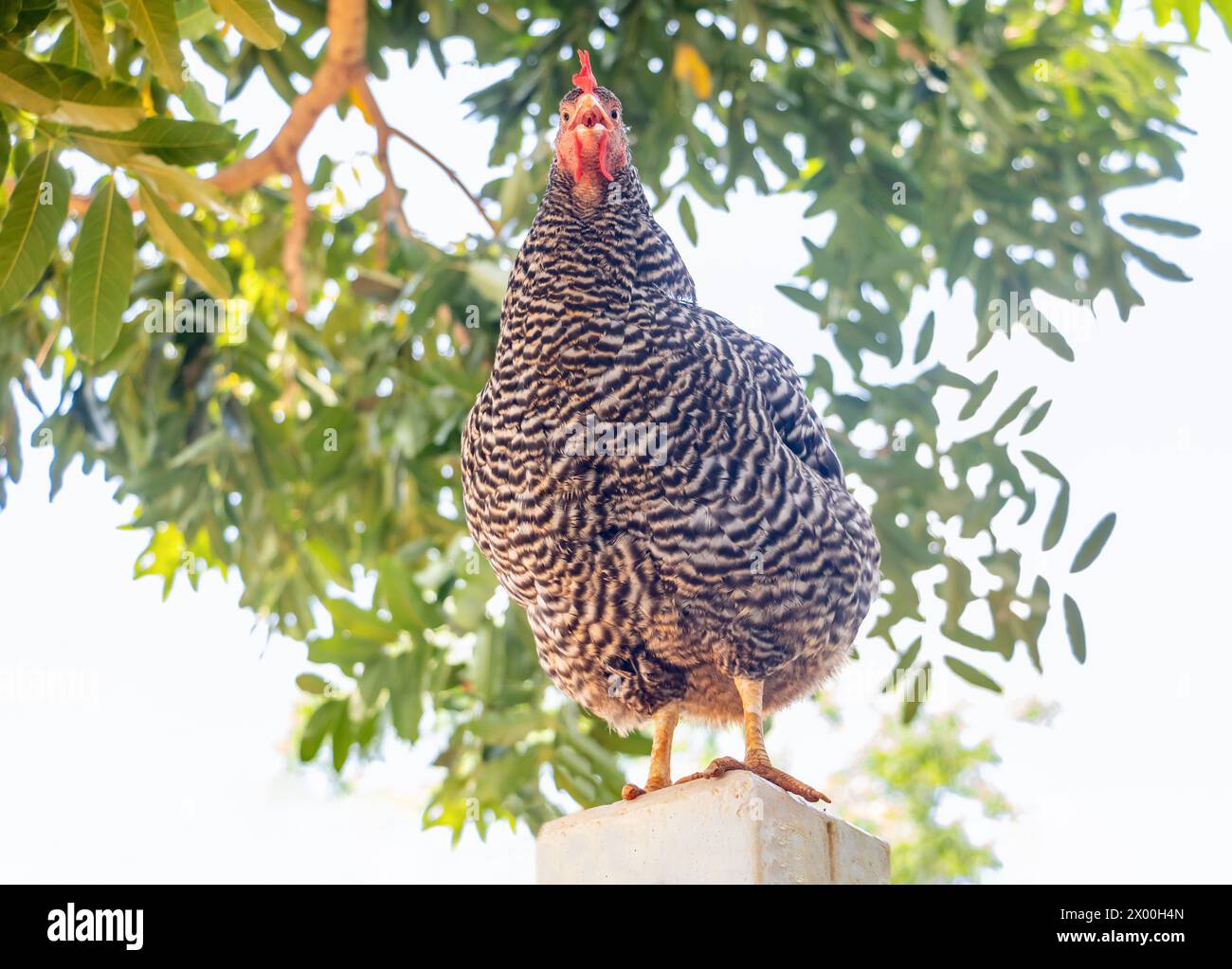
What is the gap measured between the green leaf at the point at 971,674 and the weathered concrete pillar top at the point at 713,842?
147cm

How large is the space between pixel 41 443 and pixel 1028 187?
11.4ft

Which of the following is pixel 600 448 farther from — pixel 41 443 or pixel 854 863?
pixel 41 443

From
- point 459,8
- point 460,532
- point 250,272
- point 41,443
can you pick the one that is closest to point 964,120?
point 459,8

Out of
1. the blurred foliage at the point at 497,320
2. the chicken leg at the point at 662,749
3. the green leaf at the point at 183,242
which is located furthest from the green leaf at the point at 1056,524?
the green leaf at the point at 183,242

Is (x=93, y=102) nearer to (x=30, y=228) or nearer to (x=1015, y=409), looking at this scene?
(x=30, y=228)

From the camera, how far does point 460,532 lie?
15.3 ft

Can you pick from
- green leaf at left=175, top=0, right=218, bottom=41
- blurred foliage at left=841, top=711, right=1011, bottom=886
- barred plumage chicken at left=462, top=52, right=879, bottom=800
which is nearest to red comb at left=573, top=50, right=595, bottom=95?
barred plumage chicken at left=462, top=52, right=879, bottom=800

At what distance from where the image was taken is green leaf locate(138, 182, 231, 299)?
8.24 feet

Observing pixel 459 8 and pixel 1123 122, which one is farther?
pixel 1123 122

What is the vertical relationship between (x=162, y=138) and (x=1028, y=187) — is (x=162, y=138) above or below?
below

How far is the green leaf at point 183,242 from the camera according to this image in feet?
8.24

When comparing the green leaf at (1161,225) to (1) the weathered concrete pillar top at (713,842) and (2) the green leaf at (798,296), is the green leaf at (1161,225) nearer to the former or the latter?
(2) the green leaf at (798,296)

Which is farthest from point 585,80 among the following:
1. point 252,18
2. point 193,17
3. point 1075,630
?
point 1075,630

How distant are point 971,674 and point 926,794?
9.13 metres
